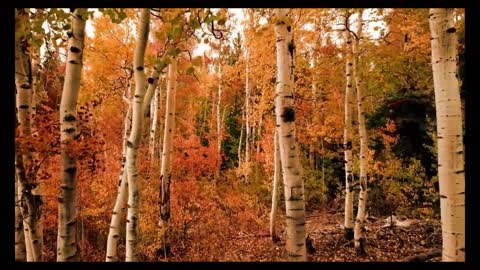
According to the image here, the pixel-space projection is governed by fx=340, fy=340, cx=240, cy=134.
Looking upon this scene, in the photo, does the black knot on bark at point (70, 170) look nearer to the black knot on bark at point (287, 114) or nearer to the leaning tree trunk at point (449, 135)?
the black knot on bark at point (287, 114)

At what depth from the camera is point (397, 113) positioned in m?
13.8

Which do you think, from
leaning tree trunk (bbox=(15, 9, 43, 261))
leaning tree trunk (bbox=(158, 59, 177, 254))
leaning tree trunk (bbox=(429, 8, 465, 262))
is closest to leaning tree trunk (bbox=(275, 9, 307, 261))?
leaning tree trunk (bbox=(429, 8, 465, 262))

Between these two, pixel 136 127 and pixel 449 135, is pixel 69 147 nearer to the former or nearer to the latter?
pixel 136 127

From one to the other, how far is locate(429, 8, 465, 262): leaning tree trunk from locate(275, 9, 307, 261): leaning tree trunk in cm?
126

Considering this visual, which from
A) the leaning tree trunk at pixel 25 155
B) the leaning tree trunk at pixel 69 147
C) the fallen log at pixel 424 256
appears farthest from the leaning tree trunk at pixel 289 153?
the fallen log at pixel 424 256

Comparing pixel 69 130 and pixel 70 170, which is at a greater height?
pixel 69 130

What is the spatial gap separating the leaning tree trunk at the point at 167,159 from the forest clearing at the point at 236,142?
0.04 meters

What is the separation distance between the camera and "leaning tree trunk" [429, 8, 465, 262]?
2.80 metres

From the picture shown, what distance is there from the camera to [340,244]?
31.0ft

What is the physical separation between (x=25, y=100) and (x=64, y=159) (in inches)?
39.3

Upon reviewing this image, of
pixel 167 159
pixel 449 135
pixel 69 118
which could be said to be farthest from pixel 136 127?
pixel 167 159

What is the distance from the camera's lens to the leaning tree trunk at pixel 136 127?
13.0ft

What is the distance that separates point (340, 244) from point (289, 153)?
698 cm

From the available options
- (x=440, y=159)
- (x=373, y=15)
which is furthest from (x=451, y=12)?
(x=373, y=15)
